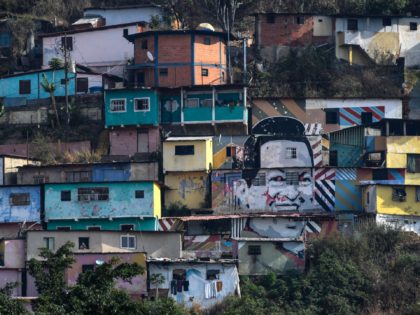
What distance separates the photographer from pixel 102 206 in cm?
6300

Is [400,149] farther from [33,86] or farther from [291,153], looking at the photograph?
[33,86]

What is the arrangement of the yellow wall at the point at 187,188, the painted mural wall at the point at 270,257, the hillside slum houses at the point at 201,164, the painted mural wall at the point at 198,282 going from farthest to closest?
the yellow wall at the point at 187,188 → the hillside slum houses at the point at 201,164 → the painted mural wall at the point at 270,257 → the painted mural wall at the point at 198,282

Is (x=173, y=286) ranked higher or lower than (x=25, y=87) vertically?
lower

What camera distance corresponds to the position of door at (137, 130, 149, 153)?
68425 mm

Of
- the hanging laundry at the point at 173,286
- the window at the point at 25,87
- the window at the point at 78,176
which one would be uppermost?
the window at the point at 25,87

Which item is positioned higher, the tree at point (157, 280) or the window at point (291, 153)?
the window at point (291, 153)

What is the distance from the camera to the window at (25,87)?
7256 cm

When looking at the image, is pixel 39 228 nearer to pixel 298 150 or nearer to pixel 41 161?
pixel 41 161

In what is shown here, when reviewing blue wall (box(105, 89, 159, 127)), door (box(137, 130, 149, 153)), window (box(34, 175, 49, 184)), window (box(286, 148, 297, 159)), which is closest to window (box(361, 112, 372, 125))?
window (box(286, 148, 297, 159))

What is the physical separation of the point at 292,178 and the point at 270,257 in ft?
19.3

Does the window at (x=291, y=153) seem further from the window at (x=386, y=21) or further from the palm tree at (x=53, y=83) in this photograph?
the window at (x=386, y=21)

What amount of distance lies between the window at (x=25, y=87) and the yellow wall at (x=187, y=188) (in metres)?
10.0

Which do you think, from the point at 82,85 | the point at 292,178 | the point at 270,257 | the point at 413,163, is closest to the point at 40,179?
the point at 82,85

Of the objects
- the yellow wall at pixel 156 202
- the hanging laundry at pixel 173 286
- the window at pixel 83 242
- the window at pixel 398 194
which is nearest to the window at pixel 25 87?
the yellow wall at pixel 156 202
